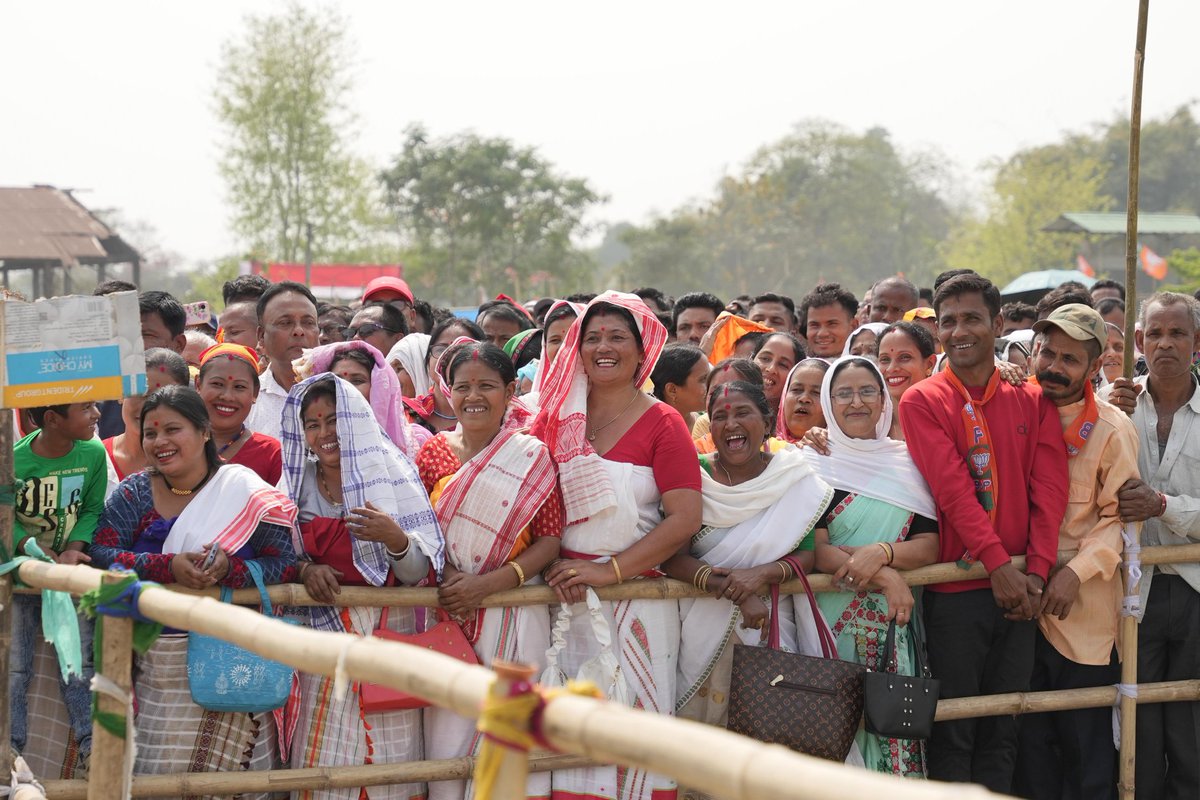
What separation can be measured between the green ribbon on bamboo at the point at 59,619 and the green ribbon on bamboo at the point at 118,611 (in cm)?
22

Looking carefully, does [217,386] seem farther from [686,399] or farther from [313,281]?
[313,281]

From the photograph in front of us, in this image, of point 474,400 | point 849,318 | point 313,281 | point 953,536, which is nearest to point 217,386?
point 474,400

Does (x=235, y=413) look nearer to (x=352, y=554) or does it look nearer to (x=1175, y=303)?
(x=352, y=554)

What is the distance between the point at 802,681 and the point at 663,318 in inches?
184

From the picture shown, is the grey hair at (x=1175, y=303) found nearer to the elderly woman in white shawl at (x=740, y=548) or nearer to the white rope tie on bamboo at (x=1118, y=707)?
the white rope tie on bamboo at (x=1118, y=707)

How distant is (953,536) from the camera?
4496 millimetres

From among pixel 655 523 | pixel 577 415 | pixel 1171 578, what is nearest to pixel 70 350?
pixel 577 415

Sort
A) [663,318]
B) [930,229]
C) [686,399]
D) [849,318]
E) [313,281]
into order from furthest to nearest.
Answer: [930,229] < [313,281] < [663,318] < [849,318] < [686,399]

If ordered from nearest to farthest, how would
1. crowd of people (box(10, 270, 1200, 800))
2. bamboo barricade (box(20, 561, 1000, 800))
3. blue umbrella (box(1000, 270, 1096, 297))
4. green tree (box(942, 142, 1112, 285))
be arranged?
1. bamboo barricade (box(20, 561, 1000, 800))
2. crowd of people (box(10, 270, 1200, 800))
3. blue umbrella (box(1000, 270, 1096, 297))
4. green tree (box(942, 142, 1112, 285))

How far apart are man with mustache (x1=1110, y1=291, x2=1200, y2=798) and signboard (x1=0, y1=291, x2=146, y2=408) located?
375 centimetres

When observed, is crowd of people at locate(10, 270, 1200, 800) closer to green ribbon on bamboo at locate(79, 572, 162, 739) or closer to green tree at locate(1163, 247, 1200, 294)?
green ribbon on bamboo at locate(79, 572, 162, 739)

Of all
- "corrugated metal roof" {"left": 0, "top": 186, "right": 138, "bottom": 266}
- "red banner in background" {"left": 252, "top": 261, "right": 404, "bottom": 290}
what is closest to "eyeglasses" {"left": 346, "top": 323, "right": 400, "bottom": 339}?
"corrugated metal roof" {"left": 0, "top": 186, "right": 138, "bottom": 266}

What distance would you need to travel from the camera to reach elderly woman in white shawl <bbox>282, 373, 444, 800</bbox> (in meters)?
3.97

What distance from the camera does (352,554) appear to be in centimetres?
401
